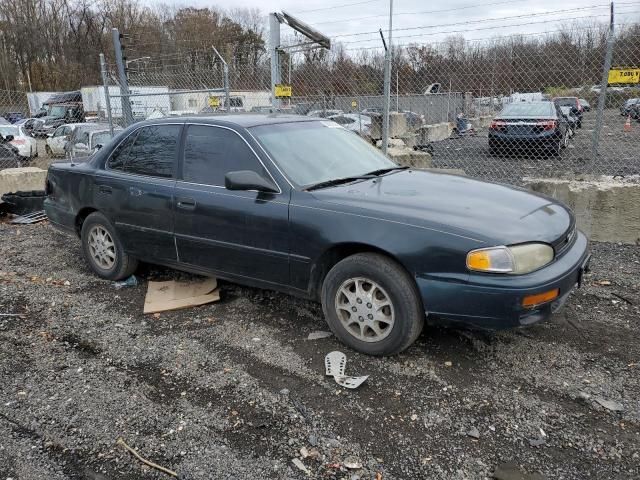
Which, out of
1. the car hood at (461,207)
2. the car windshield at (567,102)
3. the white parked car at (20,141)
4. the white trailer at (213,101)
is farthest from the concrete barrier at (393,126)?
the car hood at (461,207)

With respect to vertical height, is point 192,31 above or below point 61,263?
above

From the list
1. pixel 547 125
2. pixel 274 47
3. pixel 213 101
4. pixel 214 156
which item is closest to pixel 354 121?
pixel 213 101

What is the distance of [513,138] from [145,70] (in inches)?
342

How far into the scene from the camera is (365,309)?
3447 millimetres

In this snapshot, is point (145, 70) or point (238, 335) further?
point (145, 70)

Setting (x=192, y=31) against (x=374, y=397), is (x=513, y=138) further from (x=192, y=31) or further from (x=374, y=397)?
(x=192, y=31)

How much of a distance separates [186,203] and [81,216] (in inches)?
68.1

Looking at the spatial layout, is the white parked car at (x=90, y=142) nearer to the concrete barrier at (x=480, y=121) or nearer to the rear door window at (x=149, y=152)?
the rear door window at (x=149, y=152)

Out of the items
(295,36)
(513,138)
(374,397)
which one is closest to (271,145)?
(374,397)

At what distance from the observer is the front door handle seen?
4.14m

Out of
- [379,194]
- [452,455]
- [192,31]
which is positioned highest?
[192,31]

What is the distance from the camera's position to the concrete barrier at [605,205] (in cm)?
564

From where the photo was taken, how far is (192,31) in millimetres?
55969

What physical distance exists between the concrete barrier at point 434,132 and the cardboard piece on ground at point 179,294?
1305 centimetres
